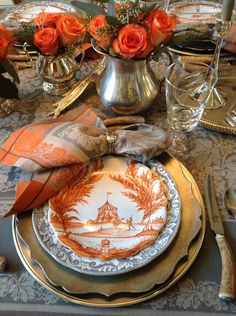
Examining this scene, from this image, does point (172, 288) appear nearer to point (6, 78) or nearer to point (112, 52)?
point (112, 52)

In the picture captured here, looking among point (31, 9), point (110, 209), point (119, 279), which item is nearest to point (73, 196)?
point (110, 209)

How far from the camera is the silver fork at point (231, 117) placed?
788 mm

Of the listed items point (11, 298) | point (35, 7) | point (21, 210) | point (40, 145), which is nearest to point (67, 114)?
point (40, 145)

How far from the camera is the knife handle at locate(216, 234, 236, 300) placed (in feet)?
1.64

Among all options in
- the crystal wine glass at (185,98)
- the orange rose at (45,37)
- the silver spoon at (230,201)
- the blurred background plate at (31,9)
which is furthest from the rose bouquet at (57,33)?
the silver spoon at (230,201)

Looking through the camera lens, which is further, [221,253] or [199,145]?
[199,145]

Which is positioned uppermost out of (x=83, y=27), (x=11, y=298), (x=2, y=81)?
(x=83, y=27)

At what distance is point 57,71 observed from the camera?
86 cm

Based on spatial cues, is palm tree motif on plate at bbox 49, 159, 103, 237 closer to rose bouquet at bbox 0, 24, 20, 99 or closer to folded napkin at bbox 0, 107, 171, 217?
folded napkin at bbox 0, 107, 171, 217

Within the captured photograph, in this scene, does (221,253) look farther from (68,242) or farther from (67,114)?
(67,114)

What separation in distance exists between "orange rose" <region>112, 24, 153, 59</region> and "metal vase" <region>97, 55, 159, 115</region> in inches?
1.7

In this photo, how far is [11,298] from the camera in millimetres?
516

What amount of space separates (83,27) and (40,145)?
0.96 feet

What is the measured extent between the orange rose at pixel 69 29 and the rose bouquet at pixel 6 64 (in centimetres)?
10
